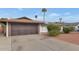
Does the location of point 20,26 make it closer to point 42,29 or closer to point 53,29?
point 42,29

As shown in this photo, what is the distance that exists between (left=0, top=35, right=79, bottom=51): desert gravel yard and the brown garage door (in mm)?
273

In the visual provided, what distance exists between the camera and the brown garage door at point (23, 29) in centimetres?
1202

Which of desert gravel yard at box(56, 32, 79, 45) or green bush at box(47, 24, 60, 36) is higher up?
green bush at box(47, 24, 60, 36)

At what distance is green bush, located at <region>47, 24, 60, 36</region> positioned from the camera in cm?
1175

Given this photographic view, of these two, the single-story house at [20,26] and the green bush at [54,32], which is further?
the single-story house at [20,26]

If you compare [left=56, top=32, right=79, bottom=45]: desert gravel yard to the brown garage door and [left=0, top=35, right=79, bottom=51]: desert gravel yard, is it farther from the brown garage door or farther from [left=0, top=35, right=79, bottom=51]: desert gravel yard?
the brown garage door

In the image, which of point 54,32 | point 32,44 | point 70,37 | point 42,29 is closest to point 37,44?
point 32,44

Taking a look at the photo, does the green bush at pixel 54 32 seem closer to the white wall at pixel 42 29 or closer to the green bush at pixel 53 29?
the green bush at pixel 53 29

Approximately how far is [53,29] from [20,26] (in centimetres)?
176

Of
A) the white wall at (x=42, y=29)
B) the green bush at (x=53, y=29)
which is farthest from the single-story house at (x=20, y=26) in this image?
the green bush at (x=53, y=29)

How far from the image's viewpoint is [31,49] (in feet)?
38.7

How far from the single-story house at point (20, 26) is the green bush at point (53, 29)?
0.50 meters

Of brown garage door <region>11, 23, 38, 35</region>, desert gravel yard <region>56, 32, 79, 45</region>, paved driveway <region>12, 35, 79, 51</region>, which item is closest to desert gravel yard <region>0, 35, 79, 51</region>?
paved driveway <region>12, 35, 79, 51</region>
